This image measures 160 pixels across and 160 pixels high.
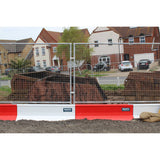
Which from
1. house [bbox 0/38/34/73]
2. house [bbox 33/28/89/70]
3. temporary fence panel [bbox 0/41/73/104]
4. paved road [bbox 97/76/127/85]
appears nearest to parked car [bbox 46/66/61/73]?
temporary fence panel [bbox 0/41/73/104]

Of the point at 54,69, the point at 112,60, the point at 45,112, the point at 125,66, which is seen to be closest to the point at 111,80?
the point at 125,66

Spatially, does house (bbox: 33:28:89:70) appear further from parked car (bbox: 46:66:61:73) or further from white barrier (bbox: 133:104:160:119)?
white barrier (bbox: 133:104:160:119)

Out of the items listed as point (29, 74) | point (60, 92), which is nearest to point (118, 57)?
point (60, 92)

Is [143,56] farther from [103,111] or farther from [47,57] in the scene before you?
[47,57]

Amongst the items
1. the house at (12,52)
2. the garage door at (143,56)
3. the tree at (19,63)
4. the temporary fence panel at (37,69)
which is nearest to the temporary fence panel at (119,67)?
the garage door at (143,56)

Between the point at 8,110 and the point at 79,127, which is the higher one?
the point at 8,110

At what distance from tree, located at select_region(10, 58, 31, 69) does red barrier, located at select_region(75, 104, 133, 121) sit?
2.99m

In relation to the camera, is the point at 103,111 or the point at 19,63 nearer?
the point at 103,111

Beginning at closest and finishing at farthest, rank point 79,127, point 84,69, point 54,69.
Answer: point 79,127 → point 84,69 → point 54,69

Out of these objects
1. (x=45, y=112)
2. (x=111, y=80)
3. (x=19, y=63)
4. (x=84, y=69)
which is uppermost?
(x=19, y=63)

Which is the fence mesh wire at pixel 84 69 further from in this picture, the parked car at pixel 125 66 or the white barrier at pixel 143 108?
the white barrier at pixel 143 108

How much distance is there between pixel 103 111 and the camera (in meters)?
5.84

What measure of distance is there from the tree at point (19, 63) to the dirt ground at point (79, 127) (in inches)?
108

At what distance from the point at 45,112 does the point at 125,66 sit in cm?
355
